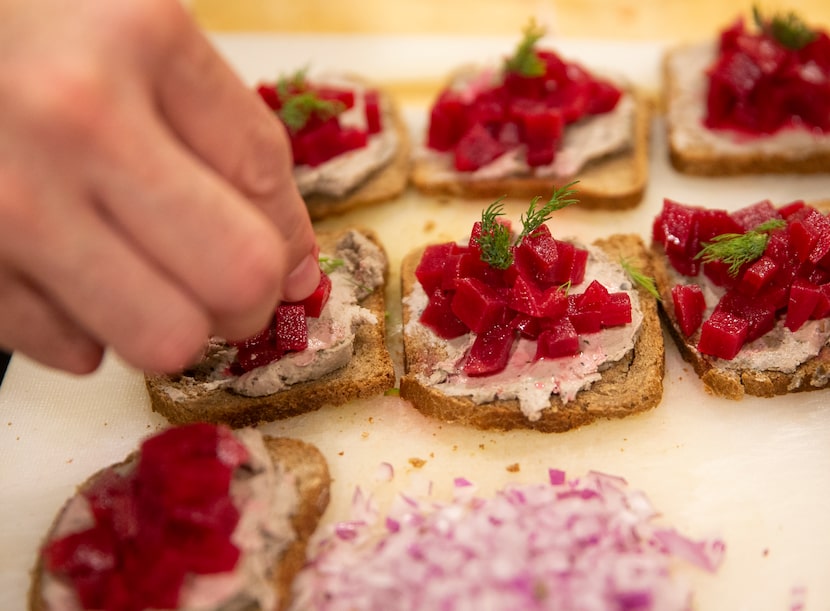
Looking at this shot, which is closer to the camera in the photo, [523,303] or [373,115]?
[523,303]

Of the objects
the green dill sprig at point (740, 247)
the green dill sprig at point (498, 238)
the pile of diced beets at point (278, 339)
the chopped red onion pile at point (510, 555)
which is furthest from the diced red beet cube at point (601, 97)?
the chopped red onion pile at point (510, 555)

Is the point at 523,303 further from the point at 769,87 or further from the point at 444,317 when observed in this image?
the point at 769,87

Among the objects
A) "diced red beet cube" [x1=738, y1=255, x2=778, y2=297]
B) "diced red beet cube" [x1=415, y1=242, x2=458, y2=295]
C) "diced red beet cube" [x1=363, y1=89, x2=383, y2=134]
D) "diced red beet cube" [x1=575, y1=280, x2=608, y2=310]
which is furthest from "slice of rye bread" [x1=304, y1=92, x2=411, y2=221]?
"diced red beet cube" [x1=738, y1=255, x2=778, y2=297]

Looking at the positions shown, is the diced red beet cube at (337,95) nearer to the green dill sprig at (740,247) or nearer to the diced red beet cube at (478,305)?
the diced red beet cube at (478,305)

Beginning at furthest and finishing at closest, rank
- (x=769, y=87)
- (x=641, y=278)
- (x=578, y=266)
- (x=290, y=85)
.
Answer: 1. (x=290, y=85)
2. (x=769, y=87)
3. (x=641, y=278)
4. (x=578, y=266)

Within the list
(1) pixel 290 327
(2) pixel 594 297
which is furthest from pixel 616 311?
(1) pixel 290 327
